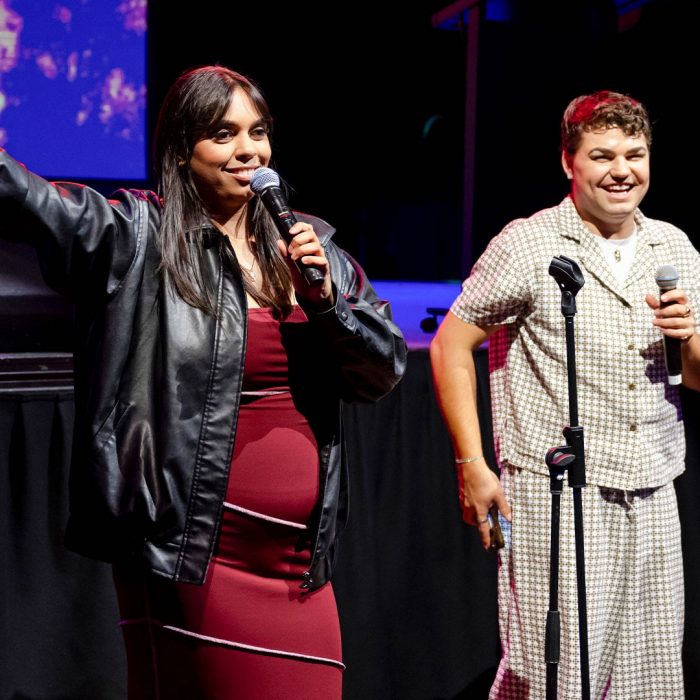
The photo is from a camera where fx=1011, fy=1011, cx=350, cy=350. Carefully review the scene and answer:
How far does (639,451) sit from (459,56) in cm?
744

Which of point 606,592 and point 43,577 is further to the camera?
point 43,577

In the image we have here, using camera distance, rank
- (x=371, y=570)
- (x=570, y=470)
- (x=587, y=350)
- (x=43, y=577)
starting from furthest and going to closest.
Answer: (x=371, y=570)
(x=43, y=577)
(x=587, y=350)
(x=570, y=470)

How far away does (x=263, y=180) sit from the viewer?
1.81 m

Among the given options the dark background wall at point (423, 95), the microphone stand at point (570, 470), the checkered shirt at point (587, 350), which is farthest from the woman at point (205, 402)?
the dark background wall at point (423, 95)

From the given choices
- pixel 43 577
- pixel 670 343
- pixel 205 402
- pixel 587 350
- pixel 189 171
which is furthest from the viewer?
pixel 43 577

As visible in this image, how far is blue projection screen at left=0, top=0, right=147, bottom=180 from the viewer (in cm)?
507

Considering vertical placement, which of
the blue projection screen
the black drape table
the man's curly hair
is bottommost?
the black drape table

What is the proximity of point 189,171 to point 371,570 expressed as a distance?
182 cm

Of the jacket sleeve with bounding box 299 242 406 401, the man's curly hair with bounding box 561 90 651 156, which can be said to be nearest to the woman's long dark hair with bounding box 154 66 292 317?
the jacket sleeve with bounding box 299 242 406 401

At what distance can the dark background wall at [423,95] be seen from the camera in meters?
5.48

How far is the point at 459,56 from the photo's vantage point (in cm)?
927

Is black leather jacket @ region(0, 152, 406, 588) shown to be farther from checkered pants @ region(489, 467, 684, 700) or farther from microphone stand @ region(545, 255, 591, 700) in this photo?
checkered pants @ region(489, 467, 684, 700)

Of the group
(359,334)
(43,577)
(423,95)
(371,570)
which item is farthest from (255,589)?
(423,95)

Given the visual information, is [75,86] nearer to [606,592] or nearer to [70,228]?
[70,228]
